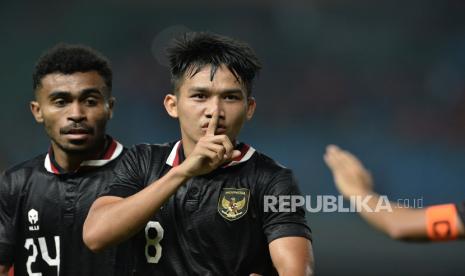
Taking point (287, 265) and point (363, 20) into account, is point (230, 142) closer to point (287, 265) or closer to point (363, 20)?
point (287, 265)

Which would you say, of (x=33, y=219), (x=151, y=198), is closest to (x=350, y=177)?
(x=151, y=198)

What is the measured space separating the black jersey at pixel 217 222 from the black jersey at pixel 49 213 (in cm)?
50

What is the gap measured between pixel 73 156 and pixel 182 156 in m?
0.75

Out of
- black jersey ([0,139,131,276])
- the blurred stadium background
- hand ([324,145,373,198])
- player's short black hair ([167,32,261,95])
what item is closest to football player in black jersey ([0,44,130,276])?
black jersey ([0,139,131,276])

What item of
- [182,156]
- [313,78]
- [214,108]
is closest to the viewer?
[214,108]

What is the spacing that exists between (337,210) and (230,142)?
5154 millimetres

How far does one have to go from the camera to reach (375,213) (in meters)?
2.38

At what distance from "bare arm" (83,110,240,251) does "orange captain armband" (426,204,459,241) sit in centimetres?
86

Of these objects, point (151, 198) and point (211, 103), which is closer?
point (151, 198)

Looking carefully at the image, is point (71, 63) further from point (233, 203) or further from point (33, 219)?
→ point (233, 203)

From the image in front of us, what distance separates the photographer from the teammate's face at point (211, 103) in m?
3.18

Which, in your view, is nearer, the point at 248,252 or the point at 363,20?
the point at 248,252

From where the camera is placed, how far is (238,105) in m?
3.23

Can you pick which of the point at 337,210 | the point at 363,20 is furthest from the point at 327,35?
the point at 337,210
